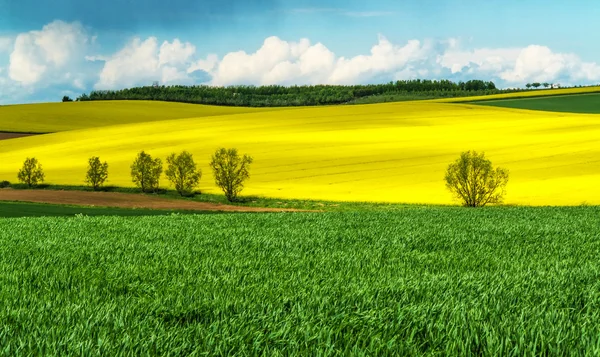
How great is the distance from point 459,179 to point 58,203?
2919cm

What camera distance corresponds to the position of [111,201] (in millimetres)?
47969

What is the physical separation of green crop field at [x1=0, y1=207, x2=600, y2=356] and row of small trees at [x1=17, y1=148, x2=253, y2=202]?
1526 inches

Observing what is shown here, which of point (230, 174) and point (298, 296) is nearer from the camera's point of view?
point (298, 296)

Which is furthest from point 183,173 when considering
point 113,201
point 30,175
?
point 30,175

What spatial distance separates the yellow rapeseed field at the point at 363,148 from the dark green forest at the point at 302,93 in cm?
4924

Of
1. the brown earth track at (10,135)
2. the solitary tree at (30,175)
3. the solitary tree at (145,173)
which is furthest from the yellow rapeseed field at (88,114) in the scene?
the solitary tree at (145,173)

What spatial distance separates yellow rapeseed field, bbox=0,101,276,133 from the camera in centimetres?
11775

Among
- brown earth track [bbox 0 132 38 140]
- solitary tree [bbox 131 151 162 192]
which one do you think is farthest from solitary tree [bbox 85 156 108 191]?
brown earth track [bbox 0 132 38 140]

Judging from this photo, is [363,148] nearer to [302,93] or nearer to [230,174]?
[230,174]

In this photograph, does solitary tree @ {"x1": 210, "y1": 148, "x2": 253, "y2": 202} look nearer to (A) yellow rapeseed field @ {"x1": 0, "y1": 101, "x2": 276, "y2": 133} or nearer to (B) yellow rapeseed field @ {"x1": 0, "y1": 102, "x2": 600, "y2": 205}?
(B) yellow rapeseed field @ {"x1": 0, "y1": 102, "x2": 600, "y2": 205}

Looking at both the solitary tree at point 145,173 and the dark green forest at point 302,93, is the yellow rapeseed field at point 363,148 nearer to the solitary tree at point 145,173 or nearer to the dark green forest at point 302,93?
the solitary tree at point 145,173

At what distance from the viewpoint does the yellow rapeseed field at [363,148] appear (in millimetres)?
52906

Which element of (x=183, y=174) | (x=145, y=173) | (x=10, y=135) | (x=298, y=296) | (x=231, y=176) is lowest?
(x=298, y=296)

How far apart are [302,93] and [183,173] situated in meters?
125
